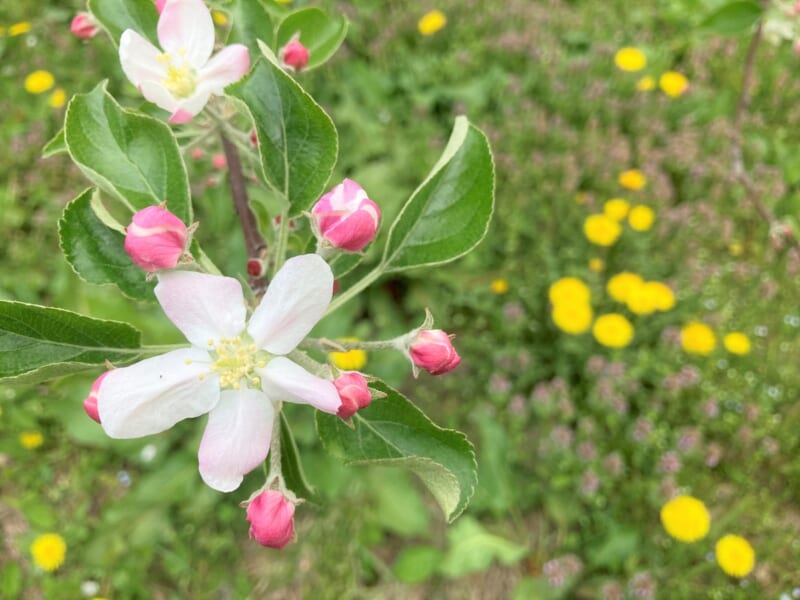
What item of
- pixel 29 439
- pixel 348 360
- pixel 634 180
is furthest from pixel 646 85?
pixel 29 439

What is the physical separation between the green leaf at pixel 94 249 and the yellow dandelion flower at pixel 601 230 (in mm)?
1964

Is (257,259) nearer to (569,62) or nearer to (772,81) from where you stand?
(569,62)

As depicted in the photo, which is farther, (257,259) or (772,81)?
(772,81)

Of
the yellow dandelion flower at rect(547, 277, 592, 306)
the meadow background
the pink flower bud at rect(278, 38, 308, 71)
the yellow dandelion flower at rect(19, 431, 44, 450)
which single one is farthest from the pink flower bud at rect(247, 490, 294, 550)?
the yellow dandelion flower at rect(19, 431, 44, 450)

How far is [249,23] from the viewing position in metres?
1.13

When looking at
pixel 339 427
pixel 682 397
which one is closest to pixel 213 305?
pixel 339 427

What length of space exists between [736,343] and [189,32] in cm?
218

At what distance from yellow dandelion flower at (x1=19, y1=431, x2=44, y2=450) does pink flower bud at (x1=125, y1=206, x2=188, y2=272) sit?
218 cm

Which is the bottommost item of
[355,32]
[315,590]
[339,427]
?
[315,590]

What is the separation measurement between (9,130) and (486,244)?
245cm

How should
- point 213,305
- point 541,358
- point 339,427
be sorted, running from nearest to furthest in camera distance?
1. point 213,305
2. point 339,427
3. point 541,358

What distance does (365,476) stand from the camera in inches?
97.9

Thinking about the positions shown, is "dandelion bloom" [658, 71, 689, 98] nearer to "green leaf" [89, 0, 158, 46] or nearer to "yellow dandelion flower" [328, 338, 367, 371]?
"yellow dandelion flower" [328, 338, 367, 371]

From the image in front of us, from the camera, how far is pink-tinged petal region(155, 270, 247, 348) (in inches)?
33.8
